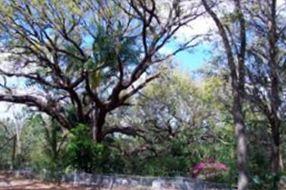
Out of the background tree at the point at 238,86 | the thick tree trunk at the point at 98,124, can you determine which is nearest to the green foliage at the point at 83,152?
the thick tree trunk at the point at 98,124

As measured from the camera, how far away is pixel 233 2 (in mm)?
13141

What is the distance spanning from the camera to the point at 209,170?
16094 millimetres

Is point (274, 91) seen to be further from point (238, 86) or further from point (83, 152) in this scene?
point (83, 152)

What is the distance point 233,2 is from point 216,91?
8012 mm

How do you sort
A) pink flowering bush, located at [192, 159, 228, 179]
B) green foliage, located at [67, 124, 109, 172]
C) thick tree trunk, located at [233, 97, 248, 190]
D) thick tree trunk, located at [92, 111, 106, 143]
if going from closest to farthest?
thick tree trunk, located at [233, 97, 248, 190]
pink flowering bush, located at [192, 159, 228, 179]
green foliage, located at [67, 124, 109, 172]
thick tree trunk, located at [92, 111, 106, 143]

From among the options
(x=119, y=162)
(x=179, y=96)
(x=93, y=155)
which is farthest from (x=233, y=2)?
(x=179, y=96)

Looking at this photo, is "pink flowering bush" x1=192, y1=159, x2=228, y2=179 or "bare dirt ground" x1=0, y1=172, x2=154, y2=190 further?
"pink flowering bush" x1=192, y1=159, x2=228, y2=179

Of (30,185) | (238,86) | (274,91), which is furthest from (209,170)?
(30,185)

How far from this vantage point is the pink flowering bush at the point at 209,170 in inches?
627

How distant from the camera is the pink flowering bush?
15.9 metres

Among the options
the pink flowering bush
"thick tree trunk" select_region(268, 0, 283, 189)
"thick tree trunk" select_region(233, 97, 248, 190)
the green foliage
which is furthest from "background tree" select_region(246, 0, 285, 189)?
the green foliage

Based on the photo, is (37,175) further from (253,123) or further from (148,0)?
(253,123)

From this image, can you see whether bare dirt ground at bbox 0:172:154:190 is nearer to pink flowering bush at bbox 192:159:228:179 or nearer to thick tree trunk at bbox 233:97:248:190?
pink flowering bush at bbox 192:159:228:179

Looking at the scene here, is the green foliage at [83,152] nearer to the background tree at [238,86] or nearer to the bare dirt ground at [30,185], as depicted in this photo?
the bare dirt ground at [30,185]
